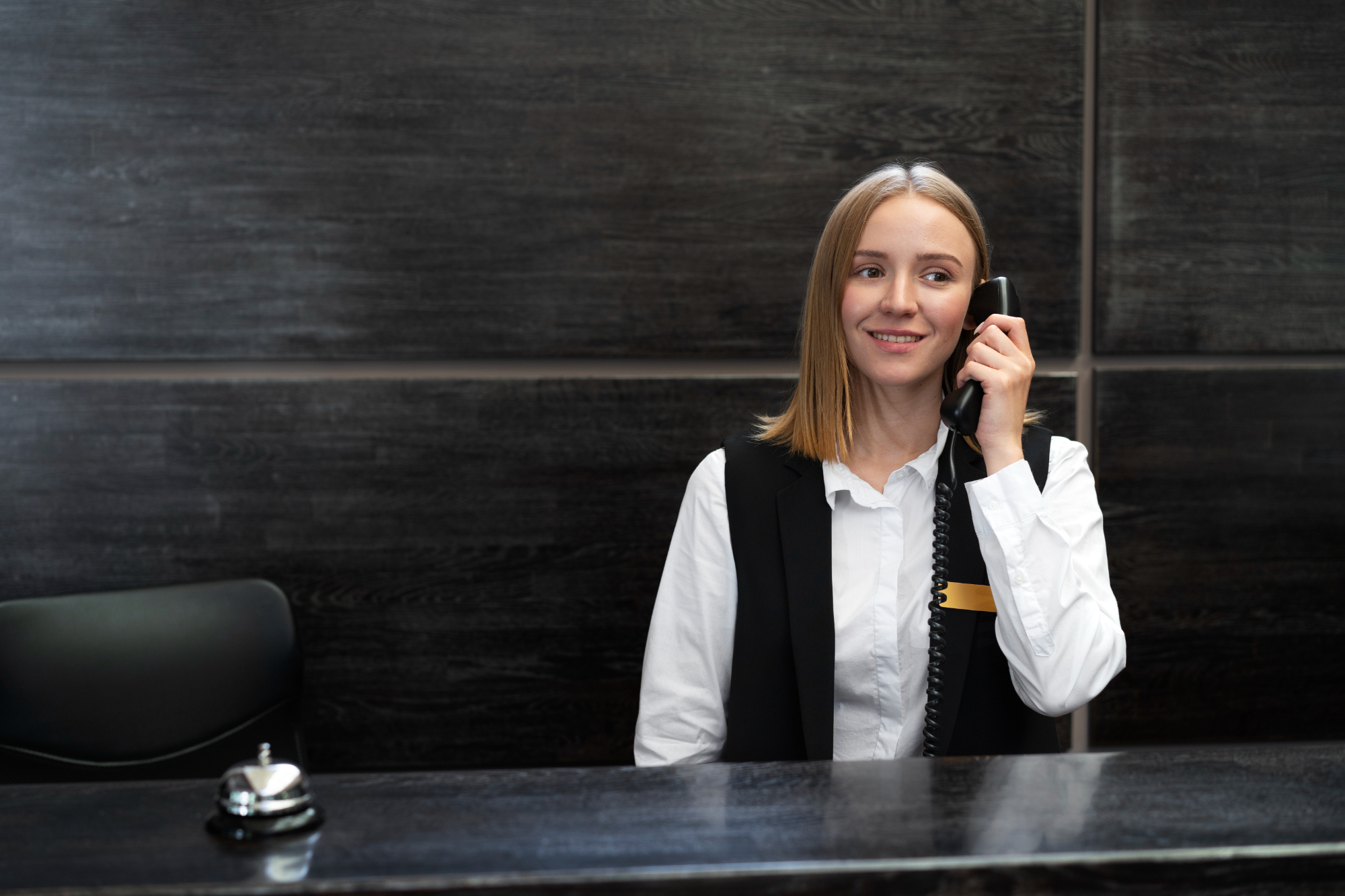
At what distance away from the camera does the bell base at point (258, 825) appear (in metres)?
0.66

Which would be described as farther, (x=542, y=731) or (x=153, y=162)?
(x=542, y=731)

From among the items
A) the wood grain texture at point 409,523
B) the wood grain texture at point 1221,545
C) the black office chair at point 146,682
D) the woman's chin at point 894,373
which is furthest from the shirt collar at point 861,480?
the black office chair at point 146,682

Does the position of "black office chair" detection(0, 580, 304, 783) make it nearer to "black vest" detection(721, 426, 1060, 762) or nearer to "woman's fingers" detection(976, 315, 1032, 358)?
"black vest" detection(721, 426, 1060, 762)

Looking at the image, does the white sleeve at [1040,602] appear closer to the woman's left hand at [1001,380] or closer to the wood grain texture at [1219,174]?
the woman's left hand at [1001,380]

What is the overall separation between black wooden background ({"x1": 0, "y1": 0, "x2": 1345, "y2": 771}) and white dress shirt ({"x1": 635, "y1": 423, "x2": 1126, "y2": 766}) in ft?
1.93

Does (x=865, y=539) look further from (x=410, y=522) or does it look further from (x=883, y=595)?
(x=410, y=522)

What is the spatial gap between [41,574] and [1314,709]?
2713mm

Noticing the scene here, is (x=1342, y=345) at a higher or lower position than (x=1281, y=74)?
lower

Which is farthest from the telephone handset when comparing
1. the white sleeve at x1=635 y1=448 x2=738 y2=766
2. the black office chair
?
the black office chair

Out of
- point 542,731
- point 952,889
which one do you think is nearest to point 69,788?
point 952,889

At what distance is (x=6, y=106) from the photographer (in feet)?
5.90

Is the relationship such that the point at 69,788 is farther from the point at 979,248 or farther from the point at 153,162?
the point at 153,162

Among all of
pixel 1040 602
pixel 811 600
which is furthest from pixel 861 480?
pixel 1040 602

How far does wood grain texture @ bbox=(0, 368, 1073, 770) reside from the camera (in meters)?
1.85
